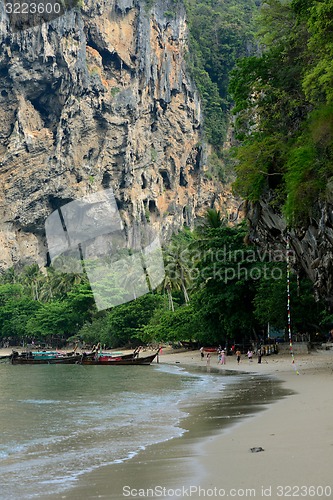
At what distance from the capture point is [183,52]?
106375 millimetres

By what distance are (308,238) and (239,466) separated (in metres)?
14.2

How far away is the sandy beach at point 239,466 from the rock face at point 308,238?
7882mm

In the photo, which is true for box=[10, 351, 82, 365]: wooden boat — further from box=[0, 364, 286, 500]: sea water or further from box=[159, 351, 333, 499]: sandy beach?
box=[159, 351, 333, 499]: sandy beach

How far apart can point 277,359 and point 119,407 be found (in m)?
18.1

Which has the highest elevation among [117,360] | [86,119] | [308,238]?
[86,119]

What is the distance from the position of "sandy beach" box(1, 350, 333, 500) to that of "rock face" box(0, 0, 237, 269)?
279ft

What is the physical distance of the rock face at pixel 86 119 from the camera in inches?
3629

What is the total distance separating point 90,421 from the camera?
42.8 feet

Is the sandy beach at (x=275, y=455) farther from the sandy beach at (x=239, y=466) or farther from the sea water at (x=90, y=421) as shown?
the sea water at (x=90, y=421)

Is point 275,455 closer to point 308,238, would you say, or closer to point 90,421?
point 90,421

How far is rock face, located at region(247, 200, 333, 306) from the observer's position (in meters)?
17.7

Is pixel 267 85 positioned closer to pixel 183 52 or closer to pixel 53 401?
pixel 53 401

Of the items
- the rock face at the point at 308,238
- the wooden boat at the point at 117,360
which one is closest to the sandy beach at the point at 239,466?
the rock face at the point at 308,238

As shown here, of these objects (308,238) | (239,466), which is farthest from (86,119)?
(239,466)
